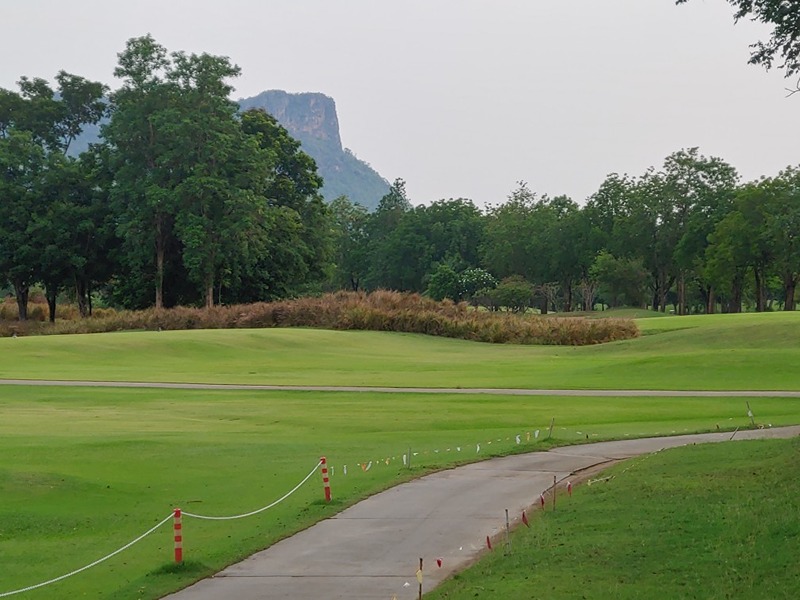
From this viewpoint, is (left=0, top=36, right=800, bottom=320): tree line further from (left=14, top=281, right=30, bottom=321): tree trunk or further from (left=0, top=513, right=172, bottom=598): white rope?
(left=0, top=513, right=172, bottom=598): white rope

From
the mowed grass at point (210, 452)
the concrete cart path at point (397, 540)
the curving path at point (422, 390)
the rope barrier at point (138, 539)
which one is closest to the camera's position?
the concrete cart path at point (397, 540)

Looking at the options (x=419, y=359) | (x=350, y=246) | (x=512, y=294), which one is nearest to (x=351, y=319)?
(x=419, y=359)

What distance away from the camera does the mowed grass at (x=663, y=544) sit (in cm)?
1048

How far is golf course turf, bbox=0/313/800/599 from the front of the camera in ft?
51.0

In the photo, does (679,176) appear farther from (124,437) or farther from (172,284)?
(124,437)

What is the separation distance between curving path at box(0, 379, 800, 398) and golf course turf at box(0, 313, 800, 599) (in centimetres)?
129

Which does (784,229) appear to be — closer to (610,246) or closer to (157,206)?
(610,246)

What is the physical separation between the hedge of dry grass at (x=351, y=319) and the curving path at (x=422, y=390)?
103 feet

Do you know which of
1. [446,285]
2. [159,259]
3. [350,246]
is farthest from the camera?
[350,246]

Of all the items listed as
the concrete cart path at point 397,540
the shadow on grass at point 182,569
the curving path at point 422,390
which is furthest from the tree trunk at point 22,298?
the shadow on grass at point 182,569

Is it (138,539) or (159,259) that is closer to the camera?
(138,539)

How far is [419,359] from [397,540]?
43.6m

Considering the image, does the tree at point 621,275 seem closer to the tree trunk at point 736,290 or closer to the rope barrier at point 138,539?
the tree trunk at point 736,290

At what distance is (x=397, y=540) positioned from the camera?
49.1ft
